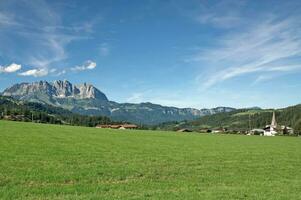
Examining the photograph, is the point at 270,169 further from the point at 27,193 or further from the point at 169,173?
the point at 27,193

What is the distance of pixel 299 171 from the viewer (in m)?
30.0

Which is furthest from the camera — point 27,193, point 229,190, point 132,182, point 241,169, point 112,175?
point 241,169

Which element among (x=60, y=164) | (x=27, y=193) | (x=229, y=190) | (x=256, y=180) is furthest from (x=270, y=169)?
(x=27, y=193)

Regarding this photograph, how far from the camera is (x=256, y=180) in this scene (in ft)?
78.2

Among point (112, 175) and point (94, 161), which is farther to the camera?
point (94, 161)

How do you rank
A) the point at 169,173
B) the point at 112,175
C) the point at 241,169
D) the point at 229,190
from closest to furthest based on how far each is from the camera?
1. the point at 229,190
2. the point at 112,175
3. the point at 169,173
4. the point at 241,169

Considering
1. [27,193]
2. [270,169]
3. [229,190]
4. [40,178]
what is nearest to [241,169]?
[270,169]

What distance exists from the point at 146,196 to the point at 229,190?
180 inches

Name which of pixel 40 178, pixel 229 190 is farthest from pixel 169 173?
pixel 40 178

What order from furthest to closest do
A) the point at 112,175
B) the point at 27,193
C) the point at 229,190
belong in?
the point at 112,175
the point at 229,190
the point at 27,193

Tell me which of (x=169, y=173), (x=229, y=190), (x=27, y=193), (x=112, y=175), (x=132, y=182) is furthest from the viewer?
(x=169, y=173)

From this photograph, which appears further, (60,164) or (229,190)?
(60,164)

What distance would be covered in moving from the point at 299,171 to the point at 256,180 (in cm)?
776

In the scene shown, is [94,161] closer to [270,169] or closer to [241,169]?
[241,169]
